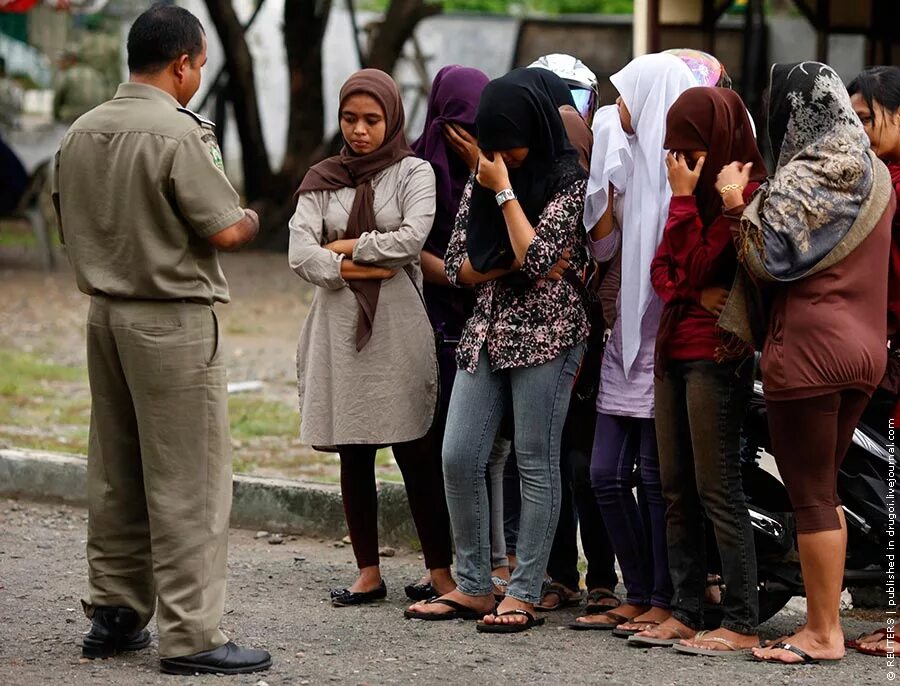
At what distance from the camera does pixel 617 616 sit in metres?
4.95

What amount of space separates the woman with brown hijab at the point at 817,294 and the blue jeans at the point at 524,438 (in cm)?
65

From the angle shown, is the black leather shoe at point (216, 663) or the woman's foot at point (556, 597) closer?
the black leather shoe at point (216, 663)

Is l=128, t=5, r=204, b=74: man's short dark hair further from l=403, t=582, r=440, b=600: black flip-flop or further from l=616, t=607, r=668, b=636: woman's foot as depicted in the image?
l=616, t=607, r=668, b=636: woman's foot

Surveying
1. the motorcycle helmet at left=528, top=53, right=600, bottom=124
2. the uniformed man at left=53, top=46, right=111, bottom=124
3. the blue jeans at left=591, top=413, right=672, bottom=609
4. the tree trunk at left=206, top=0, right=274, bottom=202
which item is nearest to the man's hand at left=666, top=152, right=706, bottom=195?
the blue jeans at left=591, top=413, right=672, bottom=609

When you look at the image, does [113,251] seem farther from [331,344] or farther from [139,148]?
[331,344]

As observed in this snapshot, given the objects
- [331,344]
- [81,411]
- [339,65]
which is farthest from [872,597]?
[339,65]

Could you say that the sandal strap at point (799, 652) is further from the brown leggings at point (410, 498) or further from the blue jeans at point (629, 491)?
the brown leggings at point (410, 498)

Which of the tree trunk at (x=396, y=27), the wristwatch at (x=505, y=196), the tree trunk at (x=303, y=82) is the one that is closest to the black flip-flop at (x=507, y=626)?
the wristwatch at (x=505, y=196)

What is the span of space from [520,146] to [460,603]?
5.17 ft

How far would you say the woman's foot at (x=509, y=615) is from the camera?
15.8 ft

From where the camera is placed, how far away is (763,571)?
4.88 meters

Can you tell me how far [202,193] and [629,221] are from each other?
146 centimetres

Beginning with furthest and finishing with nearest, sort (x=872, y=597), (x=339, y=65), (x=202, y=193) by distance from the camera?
(x=339, y=65), (x=872, y=597), (x=202, y=193)

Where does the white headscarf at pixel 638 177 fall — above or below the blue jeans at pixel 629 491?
above
